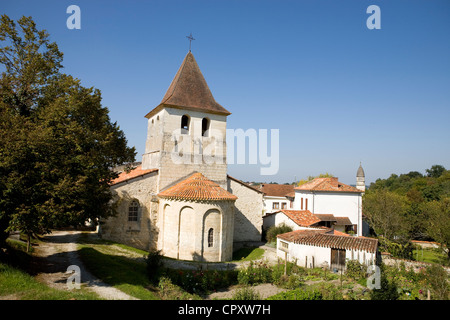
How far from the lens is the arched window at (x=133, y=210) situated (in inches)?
778

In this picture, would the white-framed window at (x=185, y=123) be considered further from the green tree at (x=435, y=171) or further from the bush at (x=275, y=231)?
the green tree at (x=435, y=171)

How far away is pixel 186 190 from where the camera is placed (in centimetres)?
1823

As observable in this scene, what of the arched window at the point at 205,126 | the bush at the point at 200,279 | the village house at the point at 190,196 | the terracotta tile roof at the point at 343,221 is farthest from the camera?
the terracotta tile roof at the point at 343,221

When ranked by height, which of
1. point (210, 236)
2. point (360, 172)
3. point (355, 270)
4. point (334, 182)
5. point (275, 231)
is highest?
point (360, 172)

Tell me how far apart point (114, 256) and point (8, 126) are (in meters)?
9.18

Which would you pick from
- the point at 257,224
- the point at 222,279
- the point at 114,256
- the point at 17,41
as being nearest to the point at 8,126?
the point at 17,41

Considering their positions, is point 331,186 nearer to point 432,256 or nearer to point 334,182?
point 334,182

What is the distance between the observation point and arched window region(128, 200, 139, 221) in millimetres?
19750

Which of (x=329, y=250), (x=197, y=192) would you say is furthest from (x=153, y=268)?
(x=329, y=250)

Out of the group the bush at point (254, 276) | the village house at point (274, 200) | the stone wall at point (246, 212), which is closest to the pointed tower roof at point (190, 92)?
the stone wall at point (246, 212)

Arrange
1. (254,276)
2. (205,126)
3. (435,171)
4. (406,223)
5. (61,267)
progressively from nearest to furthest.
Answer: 1. (61,267)
2. (254,276)
3. (205,126)
4. (406,223)
5. (435,171)

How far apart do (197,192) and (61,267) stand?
8.65 meters

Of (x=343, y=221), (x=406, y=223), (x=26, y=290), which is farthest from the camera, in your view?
(x=406, y=223)

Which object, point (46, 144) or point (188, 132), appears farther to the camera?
point (188, 132)
